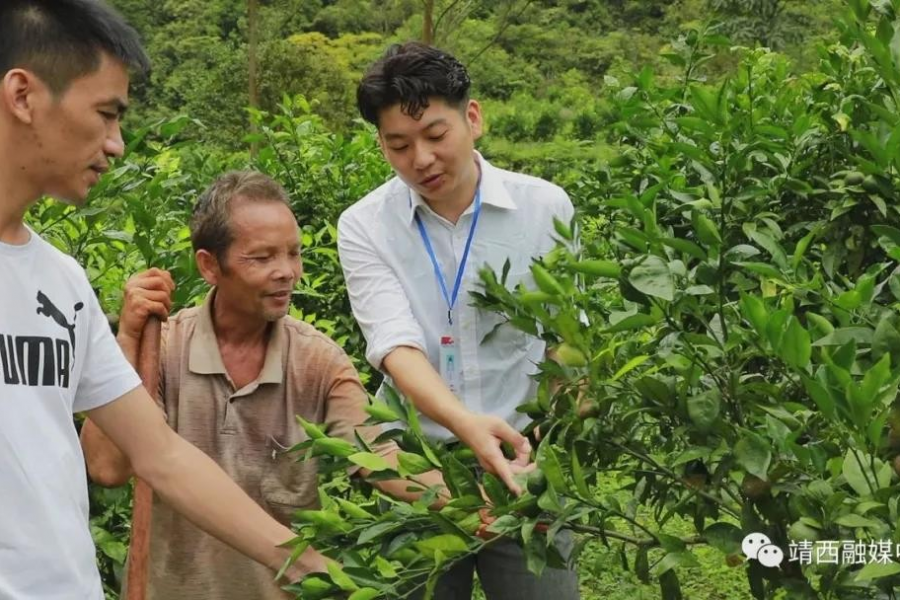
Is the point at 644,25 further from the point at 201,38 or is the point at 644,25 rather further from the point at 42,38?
the point at 42,38

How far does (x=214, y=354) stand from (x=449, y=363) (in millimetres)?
521

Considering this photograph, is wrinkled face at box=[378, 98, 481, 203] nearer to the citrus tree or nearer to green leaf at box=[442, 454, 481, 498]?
the citrus tree


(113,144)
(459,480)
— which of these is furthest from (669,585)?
(113,144)

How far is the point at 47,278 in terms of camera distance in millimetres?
2006

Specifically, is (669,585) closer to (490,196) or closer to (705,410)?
(705,410)

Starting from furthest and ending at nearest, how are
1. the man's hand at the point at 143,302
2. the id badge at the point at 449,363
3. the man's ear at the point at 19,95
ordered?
the id badge at the point at 449,363
the man's hand at the point at 143,302
the man's ear at the point at 19,95

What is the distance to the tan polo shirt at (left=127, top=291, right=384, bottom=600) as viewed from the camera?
2.64 meters

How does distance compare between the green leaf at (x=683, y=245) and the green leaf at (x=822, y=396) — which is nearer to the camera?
the green leaf at (x=822, y=396)

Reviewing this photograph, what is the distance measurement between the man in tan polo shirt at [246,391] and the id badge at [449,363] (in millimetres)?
256

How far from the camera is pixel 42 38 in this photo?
1.97 meters

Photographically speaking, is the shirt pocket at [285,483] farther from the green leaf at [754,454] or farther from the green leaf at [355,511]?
the green leaf at [754,454]

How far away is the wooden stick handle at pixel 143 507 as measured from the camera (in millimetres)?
2340

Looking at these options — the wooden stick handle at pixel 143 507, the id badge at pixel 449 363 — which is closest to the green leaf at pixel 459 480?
the wooden stick handle at pixel 143 507

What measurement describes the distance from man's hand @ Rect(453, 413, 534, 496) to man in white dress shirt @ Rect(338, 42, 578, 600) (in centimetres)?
36
